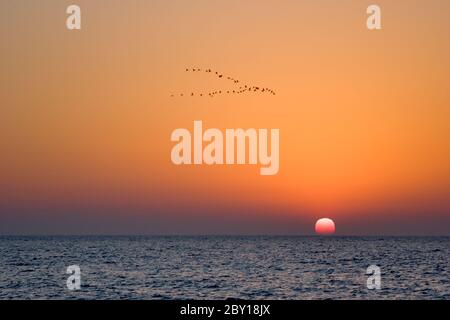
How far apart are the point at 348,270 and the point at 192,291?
28.3m

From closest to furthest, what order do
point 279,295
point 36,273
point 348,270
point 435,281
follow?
point 279,295, point 435,281, point 36,273, point 348,270

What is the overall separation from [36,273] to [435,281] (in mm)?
38483

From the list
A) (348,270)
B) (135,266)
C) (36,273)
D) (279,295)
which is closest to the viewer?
(279,295)

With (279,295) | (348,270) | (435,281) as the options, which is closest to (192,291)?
(279,295)

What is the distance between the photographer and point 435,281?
6266cm
